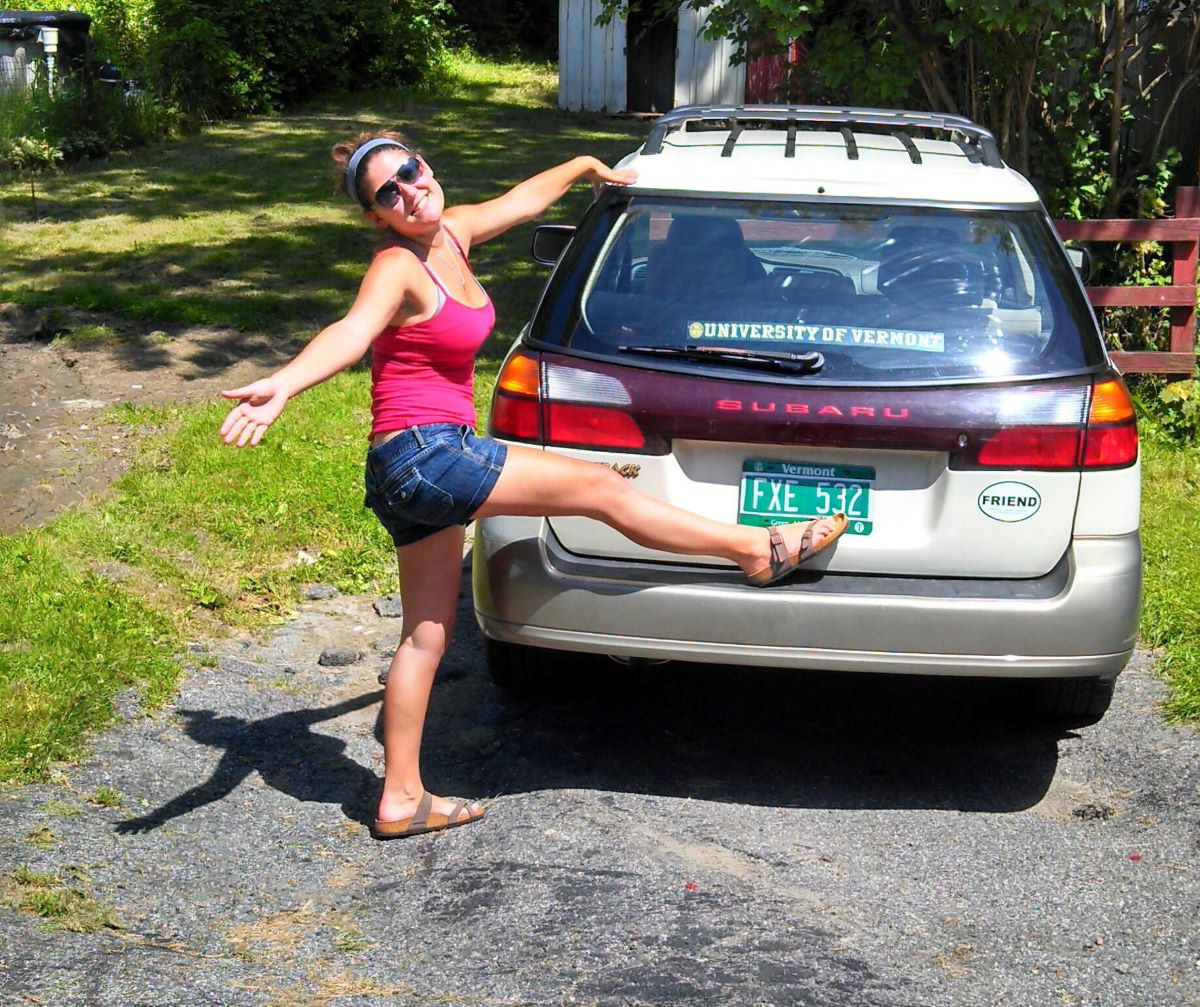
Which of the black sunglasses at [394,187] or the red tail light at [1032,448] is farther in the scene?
the red tail light at [1032,448]

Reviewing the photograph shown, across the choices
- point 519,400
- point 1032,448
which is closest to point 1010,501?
point 1032,448

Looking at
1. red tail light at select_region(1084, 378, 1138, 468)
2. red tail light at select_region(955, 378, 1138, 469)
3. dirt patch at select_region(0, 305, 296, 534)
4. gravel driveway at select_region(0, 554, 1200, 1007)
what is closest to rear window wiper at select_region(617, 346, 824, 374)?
red tail light at select_region(955, 378, 1138, 469)

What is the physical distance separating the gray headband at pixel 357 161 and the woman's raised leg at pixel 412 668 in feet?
3.09

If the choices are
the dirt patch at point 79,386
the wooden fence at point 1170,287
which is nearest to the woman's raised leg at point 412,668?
the dirt patch at point 79,386

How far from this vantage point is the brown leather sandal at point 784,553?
401 cm

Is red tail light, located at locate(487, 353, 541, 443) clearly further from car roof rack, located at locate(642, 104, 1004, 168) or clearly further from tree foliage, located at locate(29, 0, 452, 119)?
tree foliage, located at locate(29, 0, 452, 119)

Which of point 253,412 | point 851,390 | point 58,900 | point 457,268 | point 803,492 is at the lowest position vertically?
point 58,900

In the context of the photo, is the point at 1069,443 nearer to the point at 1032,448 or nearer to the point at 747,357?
the point at 1032,448

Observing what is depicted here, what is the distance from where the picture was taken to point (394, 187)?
3889mm

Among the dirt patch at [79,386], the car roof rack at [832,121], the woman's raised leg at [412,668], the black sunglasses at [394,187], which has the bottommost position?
the dirt patch at [79,386]

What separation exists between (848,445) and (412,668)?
1348 millimetres

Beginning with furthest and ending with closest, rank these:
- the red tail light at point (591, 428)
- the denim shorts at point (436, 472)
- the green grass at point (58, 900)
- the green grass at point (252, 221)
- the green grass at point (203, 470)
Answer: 1. the green grass at point (252, 221)
2. the green grass at point (203, 470)
3. the red tail light at point (591, 428)
4. the denim shorts at point (436, 472)
5. the green grass at point (58, 900)

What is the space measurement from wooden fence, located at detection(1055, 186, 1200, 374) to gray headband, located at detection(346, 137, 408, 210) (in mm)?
5465

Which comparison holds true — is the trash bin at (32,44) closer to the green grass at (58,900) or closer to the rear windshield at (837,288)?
the rear windshield at (837,288)
